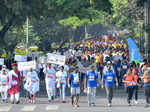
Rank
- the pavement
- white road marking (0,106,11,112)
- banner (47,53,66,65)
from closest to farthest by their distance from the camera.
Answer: the pavement → white road marking (0,106,11,112) → banner (47,53,66,65)

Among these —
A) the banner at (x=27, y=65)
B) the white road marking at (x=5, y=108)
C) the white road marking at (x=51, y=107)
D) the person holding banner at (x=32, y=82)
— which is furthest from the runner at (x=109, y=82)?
the banner at (x=27, y=65)

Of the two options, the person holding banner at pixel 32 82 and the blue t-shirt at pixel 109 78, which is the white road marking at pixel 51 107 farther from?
the blue t-shirt at pixel 109 78

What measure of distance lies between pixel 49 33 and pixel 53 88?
41.5 metres

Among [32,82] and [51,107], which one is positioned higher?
[32,82]

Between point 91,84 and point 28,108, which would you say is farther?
point 91,84

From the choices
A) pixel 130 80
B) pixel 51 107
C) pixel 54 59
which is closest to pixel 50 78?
pixel 54 59

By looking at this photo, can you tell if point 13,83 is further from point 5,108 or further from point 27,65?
point 5,108

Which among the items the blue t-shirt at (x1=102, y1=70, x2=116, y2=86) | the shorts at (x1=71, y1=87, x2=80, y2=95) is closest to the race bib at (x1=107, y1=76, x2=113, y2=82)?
the blue t-shirt at (x1=102, y1=70, x2=116, y2=86)

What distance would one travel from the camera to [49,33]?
2611 inches

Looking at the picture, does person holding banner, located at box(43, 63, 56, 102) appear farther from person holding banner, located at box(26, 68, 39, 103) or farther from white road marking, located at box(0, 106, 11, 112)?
white road marking, located at box(0, 106, 11, 112)

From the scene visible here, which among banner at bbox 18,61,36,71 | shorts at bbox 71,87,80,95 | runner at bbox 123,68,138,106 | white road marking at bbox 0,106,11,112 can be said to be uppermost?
banner at bbox 18,61,36,71

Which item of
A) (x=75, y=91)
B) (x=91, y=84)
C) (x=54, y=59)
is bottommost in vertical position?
(x=75, y=91)

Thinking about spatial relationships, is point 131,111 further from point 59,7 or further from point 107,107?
point 59,7

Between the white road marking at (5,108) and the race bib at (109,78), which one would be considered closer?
the white road marking at (5,108)
